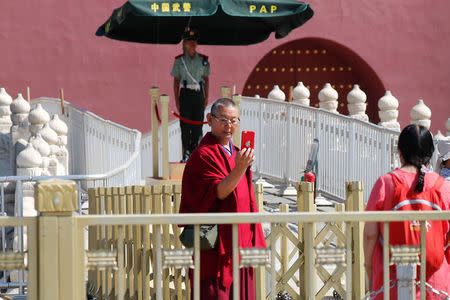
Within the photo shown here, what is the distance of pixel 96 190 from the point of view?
697cm

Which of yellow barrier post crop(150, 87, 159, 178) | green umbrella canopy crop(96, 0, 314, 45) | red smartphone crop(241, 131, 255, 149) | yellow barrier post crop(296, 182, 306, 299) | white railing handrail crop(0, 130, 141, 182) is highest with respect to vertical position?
green umbrella canopy crop(96, 0, 314, 45)

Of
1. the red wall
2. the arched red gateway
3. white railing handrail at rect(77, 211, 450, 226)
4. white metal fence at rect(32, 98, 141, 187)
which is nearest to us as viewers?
white railing handrail at rect(77, 211, 450, 226)

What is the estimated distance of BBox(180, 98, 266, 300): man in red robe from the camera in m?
4.35

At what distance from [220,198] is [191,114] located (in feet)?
19.7

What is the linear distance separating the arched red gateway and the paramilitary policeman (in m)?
7.70

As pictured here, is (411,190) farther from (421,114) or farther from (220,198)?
(421,114)

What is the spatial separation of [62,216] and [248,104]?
9.14m

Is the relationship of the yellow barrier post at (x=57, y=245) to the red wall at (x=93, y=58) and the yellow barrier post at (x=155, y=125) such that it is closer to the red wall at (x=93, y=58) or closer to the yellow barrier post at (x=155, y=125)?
the yellow barrier post at (x=155, y=125)

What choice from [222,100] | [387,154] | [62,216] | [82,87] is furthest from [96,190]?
[82,87]

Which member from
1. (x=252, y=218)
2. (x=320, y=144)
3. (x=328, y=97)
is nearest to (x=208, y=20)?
(x=320, y=144)

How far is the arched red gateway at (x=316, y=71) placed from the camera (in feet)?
59.2

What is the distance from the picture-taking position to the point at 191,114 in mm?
10312

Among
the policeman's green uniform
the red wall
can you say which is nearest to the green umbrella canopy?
the policeman's green uniform

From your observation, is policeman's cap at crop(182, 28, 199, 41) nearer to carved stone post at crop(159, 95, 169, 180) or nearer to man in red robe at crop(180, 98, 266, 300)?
carved stone post at crop(159, 95, 169, 180)
